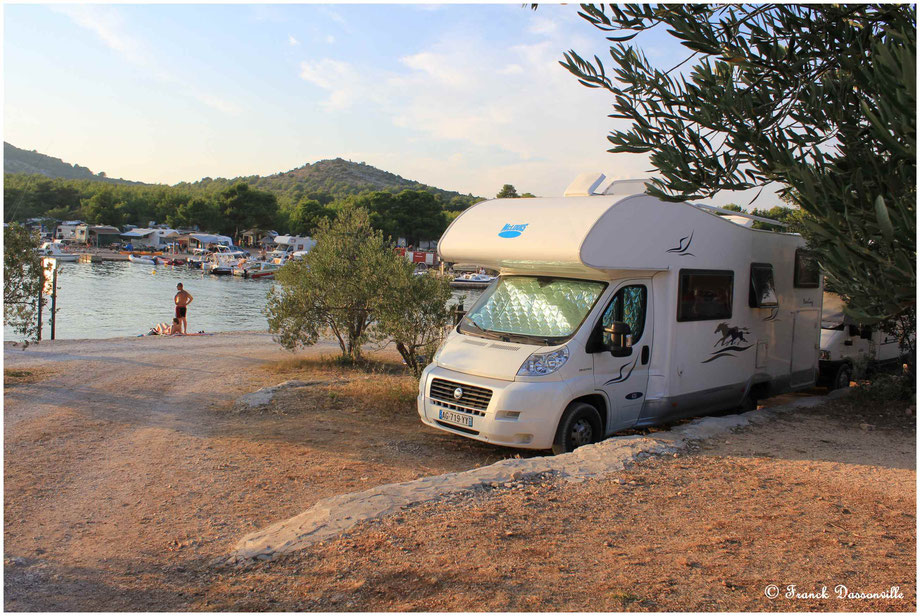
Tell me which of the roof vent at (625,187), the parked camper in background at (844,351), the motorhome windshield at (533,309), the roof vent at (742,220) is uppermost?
the roof vent at (625,187)

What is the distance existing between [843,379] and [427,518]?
9493 millimetres

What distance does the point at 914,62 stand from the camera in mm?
3004

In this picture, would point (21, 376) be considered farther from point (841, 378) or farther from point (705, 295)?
point (841, 378)

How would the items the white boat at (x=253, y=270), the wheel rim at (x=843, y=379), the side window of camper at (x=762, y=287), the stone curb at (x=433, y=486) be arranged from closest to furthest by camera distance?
the stone curb at (x=433, y=486), the side window of camper at (x=762, y=287), the wheel rim at (x=843, y=379), the white boat at (x=253, y=270)

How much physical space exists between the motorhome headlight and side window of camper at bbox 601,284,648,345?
2.66 ft

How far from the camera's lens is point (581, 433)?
23.9ft

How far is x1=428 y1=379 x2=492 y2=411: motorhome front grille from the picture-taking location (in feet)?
23.0

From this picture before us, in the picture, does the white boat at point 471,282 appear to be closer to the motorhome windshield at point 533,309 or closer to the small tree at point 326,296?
the small tree at point 326,296

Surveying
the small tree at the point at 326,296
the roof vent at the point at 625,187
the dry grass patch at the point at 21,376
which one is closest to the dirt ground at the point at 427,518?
the dry grass patch at the point at 21,376

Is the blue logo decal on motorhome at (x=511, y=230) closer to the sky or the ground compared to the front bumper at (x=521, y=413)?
closer to the sky

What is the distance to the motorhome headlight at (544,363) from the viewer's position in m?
6.94

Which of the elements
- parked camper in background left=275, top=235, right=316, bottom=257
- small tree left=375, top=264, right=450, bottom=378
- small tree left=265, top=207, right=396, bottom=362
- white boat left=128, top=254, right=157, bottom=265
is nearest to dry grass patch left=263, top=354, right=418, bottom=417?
small tree left=375, top=264, right=450, bottom=378

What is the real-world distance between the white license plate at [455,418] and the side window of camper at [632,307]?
1884 millimetres

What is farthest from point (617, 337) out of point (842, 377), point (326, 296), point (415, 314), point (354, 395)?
point (326, 296)
